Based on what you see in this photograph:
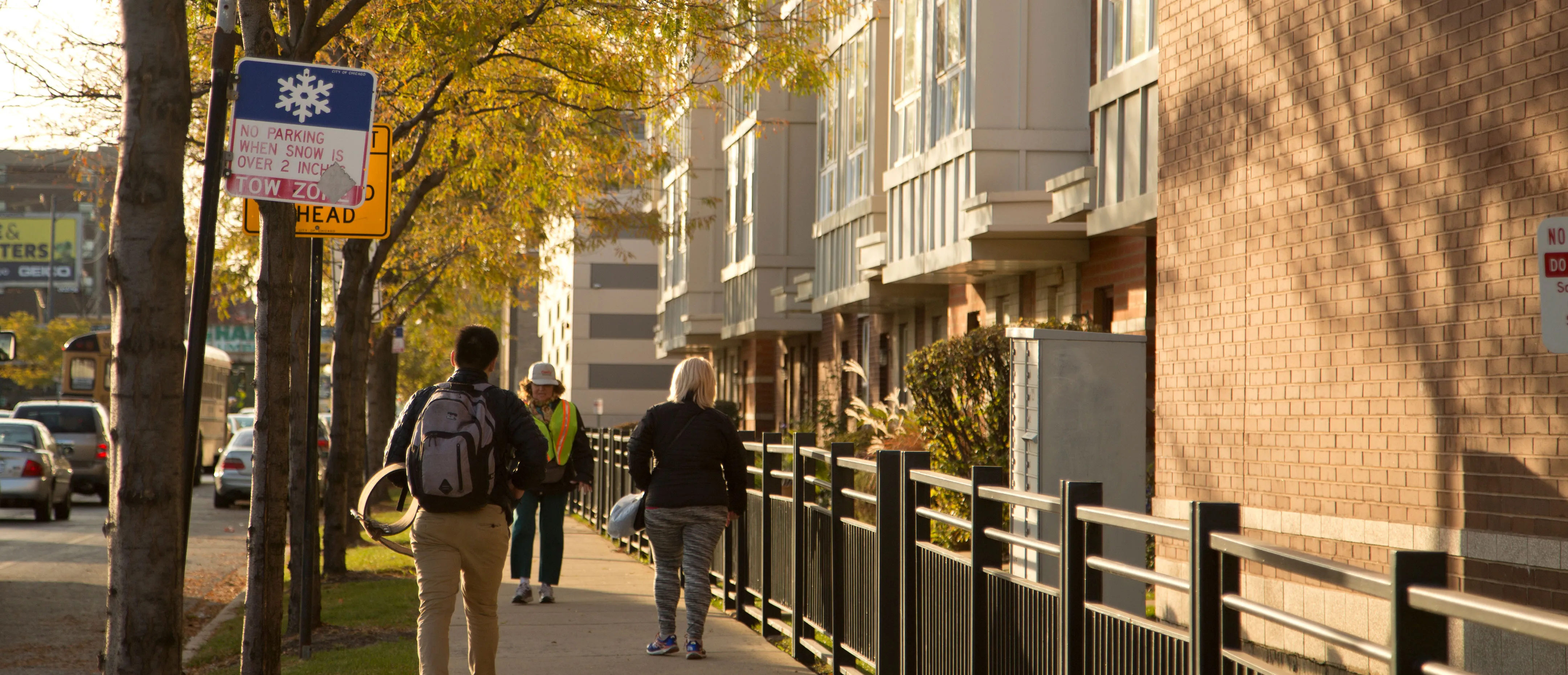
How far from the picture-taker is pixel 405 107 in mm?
13883

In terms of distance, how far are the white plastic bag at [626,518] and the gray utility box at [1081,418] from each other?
2350mm

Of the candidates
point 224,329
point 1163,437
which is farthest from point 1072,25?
point 224,329

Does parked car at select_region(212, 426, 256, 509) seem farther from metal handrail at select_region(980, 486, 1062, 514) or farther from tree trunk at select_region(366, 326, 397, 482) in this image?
metal handrail at select_region(980, 486, 1062, 514)

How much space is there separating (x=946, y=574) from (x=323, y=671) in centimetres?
418

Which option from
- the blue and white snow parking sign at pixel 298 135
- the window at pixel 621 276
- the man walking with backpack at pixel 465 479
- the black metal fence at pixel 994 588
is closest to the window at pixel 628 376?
the window at pixel 621 276

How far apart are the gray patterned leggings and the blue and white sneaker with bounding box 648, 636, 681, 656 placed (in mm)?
29

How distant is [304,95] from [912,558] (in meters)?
3.28

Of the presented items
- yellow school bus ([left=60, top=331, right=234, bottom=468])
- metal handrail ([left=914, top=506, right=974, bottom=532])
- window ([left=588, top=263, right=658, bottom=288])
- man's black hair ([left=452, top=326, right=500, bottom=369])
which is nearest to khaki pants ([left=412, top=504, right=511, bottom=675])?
man's black hair ([left=452, top=326, right=500, bottom=369])

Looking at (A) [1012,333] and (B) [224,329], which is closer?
(A) [1012,333]

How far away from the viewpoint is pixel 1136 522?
15.0 ft

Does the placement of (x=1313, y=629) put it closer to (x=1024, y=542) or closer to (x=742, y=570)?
(x=1024, y=542)

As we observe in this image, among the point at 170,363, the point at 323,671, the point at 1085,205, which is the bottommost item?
the point at 323,671

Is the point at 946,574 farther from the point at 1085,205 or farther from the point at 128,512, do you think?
the point at 1085,205

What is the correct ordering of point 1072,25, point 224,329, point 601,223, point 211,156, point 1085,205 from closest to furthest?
point 211,156, point 1085,205, point 1072,25, point 601,223, point 224,329
